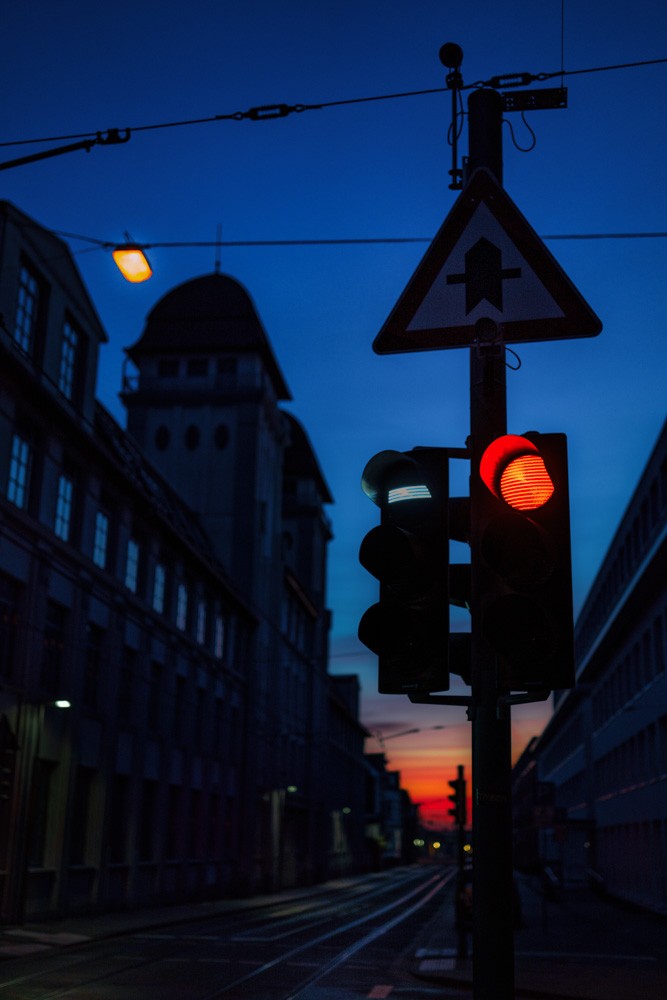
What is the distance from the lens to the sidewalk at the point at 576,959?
14391 millimetres

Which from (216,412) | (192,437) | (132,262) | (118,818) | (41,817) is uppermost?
(216,412)

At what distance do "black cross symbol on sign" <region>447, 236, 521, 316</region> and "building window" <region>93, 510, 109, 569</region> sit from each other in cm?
2676

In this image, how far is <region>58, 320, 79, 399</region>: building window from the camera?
27867 mm

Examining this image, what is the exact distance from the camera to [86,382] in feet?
96.7

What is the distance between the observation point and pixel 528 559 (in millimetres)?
3443

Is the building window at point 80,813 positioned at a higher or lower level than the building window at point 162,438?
lower

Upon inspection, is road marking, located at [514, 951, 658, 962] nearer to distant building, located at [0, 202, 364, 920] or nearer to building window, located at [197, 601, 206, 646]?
distant building, located at [0, 202, 364, 920]

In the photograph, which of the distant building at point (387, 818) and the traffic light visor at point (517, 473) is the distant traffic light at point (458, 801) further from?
the distant building at point (387, 818)

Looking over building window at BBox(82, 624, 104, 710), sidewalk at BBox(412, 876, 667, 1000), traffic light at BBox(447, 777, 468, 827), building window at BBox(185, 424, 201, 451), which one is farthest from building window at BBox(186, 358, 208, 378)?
traffic light at BBox(447, 777, 468, 827)

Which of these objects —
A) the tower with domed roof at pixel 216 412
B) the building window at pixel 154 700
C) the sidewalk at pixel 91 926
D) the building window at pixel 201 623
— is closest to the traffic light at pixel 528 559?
the sidewalk at pixel 91 926

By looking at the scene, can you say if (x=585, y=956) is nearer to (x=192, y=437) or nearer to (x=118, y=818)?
(x=118, y=818)

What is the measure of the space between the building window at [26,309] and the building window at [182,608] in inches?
587

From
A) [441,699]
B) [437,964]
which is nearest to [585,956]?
[437,964]

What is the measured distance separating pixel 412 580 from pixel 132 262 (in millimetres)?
8165
